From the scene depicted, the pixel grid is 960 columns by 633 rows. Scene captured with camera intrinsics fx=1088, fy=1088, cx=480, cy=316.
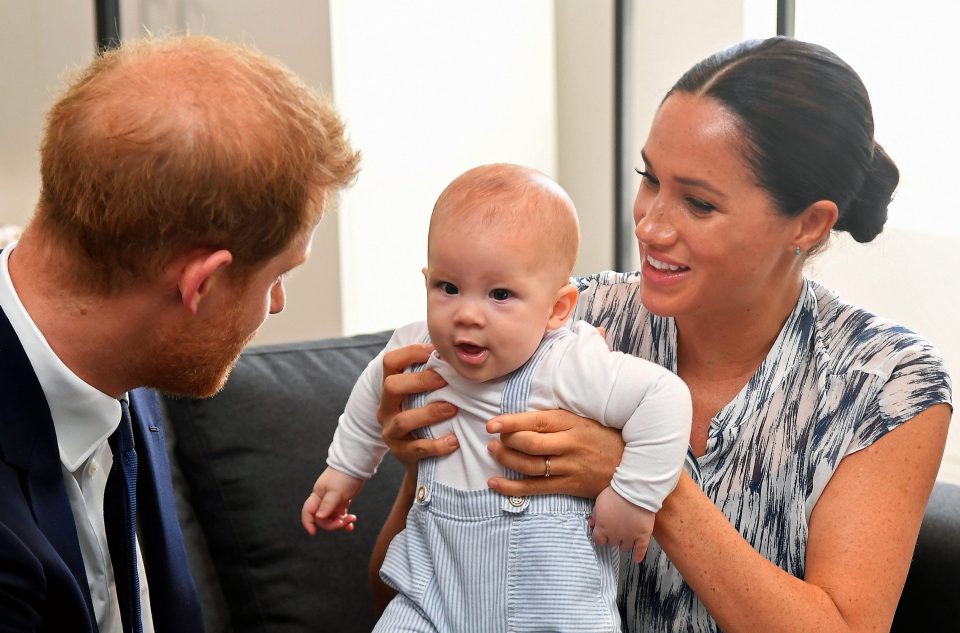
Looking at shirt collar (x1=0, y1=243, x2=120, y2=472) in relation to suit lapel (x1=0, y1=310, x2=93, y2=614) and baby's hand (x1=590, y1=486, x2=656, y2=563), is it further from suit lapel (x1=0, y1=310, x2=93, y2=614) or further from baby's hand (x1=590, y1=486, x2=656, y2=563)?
baby's hand (x1=590, y1=486, x2=656, y2=563)

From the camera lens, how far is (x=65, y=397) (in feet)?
4.43

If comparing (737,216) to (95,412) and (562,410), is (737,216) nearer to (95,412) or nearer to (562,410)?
(562,410)

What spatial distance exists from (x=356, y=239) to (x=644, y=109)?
118 cm

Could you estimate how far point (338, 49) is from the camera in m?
3.60

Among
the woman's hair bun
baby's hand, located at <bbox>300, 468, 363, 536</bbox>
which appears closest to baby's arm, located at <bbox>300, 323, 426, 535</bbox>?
baby's hand, located at <bbox>300, 468, 363, 536</bbox>

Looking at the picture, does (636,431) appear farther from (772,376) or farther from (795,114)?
(795,114)

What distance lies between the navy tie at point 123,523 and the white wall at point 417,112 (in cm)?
232

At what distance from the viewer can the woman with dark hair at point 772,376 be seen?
1.49 meters

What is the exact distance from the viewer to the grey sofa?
6.62 ft

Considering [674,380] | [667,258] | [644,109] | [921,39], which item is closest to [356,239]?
[644,109]

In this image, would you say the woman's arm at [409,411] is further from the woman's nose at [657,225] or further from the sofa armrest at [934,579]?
the sofa armrest at [934,579]

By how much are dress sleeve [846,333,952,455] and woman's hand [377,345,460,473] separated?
0.60 metres

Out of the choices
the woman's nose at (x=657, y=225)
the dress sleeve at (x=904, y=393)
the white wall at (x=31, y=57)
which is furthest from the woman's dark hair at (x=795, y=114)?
the white wall at (x=31, y=57)

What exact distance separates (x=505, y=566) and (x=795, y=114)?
786 mm
